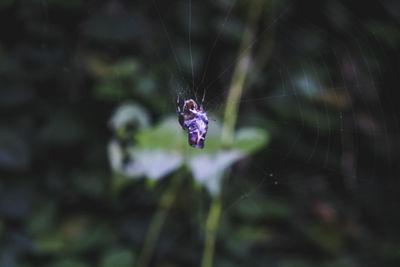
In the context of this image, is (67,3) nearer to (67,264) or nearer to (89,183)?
(89,183)

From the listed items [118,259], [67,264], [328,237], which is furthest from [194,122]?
[328,237]

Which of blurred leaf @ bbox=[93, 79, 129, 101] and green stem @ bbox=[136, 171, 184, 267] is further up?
blurred leaf @ bbox=[93, 79, 129, 101]

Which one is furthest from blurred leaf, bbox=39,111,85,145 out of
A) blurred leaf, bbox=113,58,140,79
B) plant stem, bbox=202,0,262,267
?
plant stem, bbox=202,0,262,267

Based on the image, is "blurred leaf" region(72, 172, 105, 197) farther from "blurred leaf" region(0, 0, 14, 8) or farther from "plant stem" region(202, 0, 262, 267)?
"blurred leaf" region(0, 0, 14, 8)

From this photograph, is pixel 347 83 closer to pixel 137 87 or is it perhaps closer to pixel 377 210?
pixel 377 210

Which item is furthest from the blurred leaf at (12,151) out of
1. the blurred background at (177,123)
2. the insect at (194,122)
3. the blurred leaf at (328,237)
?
the blurred leaf at (328,237)

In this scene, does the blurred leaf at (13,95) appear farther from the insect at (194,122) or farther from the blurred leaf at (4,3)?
the insect at (194,122)

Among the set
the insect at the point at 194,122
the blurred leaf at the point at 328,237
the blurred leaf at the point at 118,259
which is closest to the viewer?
the insect at the point at 194,122
